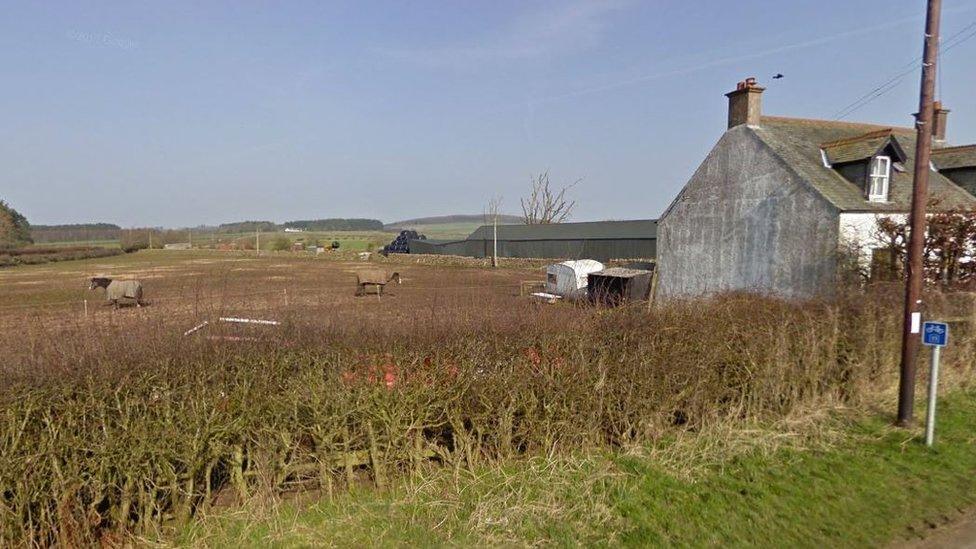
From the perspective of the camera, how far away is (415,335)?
5559 mm

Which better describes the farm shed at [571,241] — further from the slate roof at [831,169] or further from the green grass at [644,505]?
the green grass at [644,505]

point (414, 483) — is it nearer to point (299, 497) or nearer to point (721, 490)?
point (299, 497)

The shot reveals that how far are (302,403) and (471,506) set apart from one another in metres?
1.79

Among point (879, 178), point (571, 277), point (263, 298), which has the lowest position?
point (263, 298)

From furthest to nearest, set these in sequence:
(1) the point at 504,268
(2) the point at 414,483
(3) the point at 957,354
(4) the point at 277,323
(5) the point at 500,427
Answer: (1) the point at 504,268 → (3) the point at 957,354 → (4) the point at 277,323 → (5) the point at 500,427 → (2) the point at 414,483

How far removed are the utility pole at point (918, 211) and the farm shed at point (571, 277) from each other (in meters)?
17.3

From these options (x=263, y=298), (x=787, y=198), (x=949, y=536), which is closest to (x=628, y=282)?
(x=787, y=198)

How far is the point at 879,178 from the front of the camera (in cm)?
1608

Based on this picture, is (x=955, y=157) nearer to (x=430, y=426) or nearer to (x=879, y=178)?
(x=879, y=178)

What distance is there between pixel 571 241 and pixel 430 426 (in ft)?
146

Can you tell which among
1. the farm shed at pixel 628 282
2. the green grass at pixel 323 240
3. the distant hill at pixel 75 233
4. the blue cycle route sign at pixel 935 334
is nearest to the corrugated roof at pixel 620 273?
the farm shed at pixel 628 282

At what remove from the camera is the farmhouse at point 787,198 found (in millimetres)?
15625

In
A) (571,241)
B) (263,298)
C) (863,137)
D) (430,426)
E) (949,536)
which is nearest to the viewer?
(949,536)

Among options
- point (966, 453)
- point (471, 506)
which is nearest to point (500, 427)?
point (471, 506)
